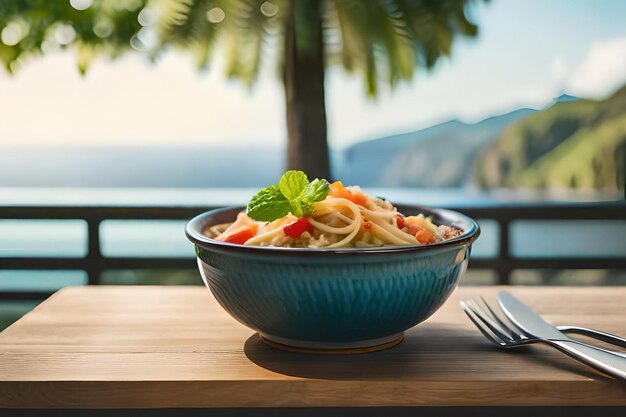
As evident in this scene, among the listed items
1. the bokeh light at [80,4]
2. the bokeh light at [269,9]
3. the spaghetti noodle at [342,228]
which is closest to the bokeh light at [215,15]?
the bokeh light at [269,9]

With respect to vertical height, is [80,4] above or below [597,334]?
above

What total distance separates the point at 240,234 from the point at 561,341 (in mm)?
515

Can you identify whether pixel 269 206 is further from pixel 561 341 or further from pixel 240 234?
pixel 561 341

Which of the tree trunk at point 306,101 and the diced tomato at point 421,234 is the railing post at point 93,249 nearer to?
the tree trunk at point 306,101

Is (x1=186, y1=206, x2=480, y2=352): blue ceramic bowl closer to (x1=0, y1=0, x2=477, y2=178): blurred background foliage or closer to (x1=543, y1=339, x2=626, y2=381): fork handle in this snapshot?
(x1=543, y1=339, x2=626, y2=381): fork handle

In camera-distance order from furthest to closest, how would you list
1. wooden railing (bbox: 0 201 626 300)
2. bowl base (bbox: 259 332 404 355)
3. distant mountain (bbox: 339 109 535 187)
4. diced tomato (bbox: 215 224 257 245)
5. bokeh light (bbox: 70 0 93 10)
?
distant mountain (bbox: 339 109 535 187)
bokeh light (bbox: 70 0 93 10)
wooden railing (bbox: 0 201 626 300)
diced tomato (bbox: 215 224 257 245)
bowl base (bbox: 259 332 404 355)

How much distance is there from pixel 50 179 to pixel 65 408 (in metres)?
25.0

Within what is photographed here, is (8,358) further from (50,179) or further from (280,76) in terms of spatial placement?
(50,179)

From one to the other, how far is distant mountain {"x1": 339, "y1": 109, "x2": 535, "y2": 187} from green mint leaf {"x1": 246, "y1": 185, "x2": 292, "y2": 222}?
1439cm

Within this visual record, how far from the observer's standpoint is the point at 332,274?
866 millimetres

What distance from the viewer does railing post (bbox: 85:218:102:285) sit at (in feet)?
10.3

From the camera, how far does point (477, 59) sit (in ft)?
74.5

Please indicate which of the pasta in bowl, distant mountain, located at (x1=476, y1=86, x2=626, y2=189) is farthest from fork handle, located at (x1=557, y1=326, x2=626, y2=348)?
distant mountain, located at (x1=476, y1=86, x2=626, y2=189)

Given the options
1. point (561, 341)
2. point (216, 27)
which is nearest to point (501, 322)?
point (561, 341)
